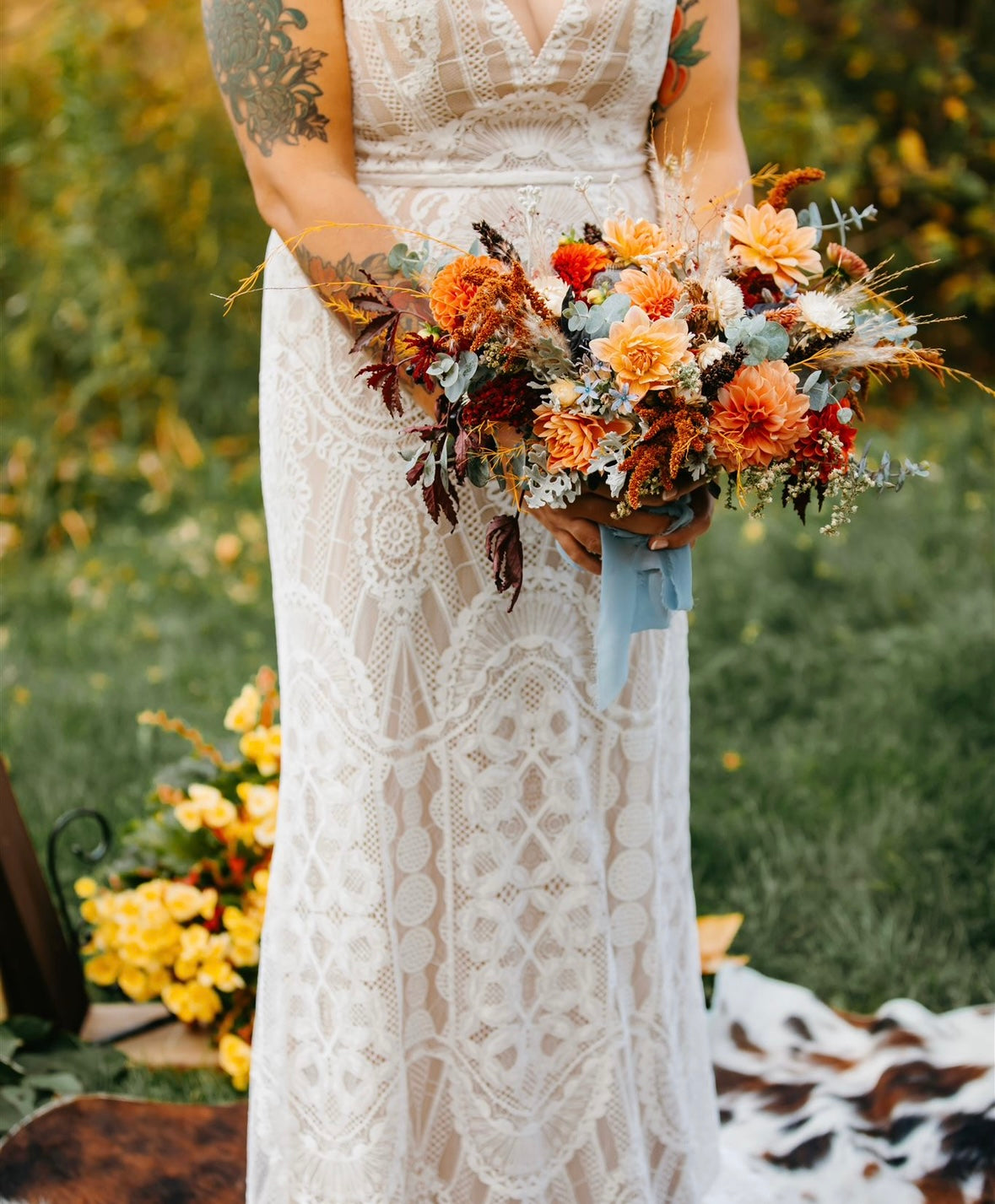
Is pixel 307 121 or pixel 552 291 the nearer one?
pixel 552 291

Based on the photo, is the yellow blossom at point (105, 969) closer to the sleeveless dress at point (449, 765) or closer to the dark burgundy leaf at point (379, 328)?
the sleeveless dress at point (449, 765)

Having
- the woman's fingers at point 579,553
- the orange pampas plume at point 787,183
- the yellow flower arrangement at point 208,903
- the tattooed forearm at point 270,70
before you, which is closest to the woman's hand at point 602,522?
the woman's fingers at point 579,553

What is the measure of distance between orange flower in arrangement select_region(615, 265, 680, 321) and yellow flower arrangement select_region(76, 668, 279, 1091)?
156 cm

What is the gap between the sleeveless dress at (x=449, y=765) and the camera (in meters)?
2.02

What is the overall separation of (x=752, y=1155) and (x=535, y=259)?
183 centimetres

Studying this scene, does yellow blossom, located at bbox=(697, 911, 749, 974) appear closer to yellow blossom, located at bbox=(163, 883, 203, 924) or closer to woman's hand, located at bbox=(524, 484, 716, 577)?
yellow blossom, located at bbox=(163, 883, 203, 924)

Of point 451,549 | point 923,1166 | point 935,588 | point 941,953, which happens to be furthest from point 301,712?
point 935,588

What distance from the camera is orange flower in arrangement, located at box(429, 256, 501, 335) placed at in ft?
5.48

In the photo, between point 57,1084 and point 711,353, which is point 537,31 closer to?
point 711,353

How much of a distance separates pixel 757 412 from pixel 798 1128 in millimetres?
1712

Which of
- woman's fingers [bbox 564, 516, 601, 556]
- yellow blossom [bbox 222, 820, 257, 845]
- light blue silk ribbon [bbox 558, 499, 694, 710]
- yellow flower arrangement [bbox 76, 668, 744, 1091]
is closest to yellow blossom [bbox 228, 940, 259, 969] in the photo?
yellow flower arrangement [bbox 76, 668, 744, 1091]

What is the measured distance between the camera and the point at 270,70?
193cm

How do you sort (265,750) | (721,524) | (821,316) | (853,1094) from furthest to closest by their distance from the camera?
→ 1. (721,524)
2. (265,750)
3. (853,1094)
4. (821,316)

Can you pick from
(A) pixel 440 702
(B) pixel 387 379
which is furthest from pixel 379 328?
(A) pixel 440 702
